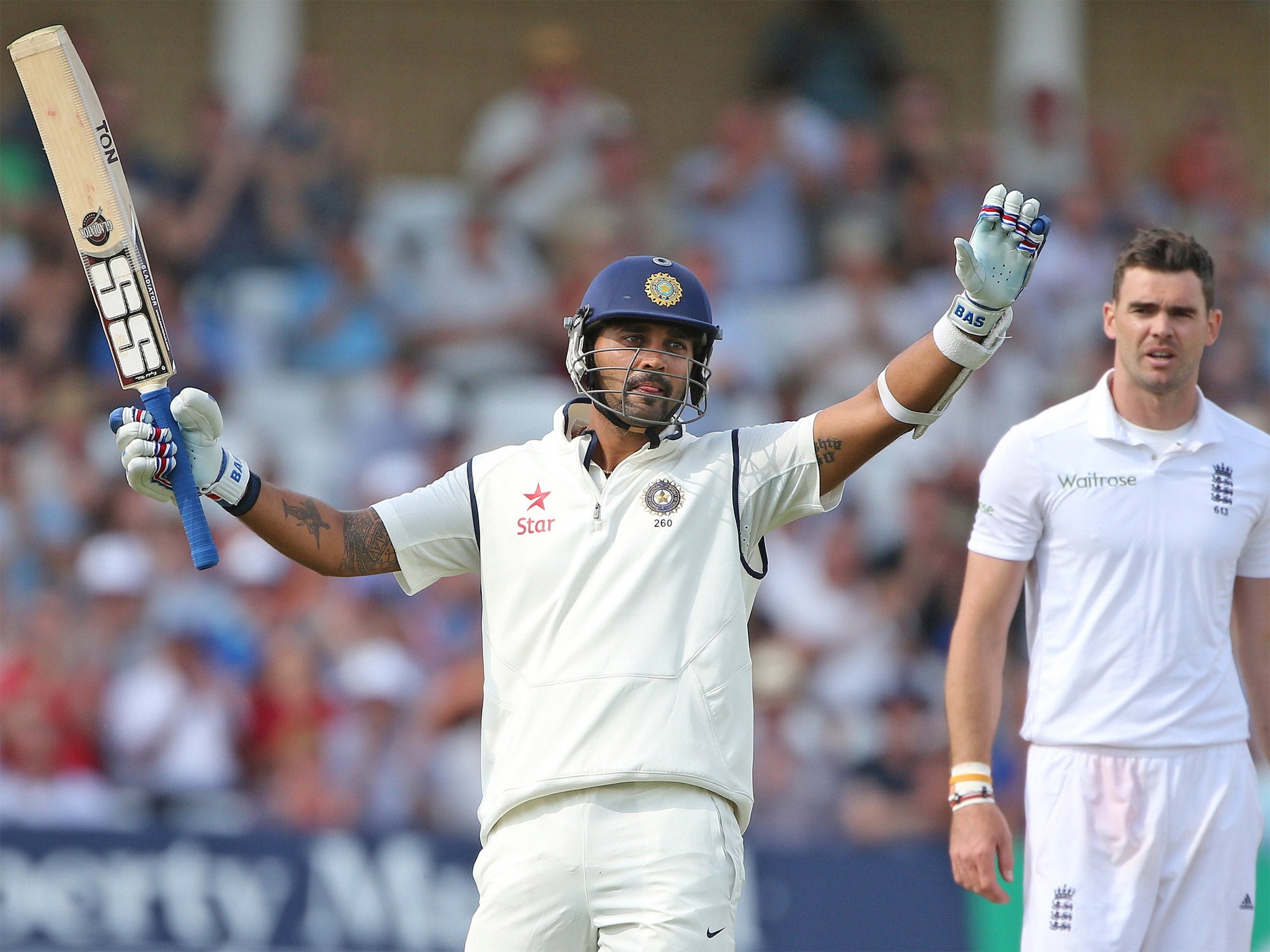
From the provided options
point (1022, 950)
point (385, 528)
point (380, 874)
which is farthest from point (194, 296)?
point (1022, 950)

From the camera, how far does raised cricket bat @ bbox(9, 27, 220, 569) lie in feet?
13.7

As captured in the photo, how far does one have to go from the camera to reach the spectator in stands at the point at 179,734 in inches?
A: 326

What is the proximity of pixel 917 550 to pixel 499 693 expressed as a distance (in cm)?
520

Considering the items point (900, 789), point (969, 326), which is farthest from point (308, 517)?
point (900, 789)

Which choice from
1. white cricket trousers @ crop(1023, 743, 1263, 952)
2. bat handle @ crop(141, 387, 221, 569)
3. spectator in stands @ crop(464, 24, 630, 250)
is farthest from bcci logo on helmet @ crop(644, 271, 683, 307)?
spectator in stands @ crop(464, 24, 630, 250)

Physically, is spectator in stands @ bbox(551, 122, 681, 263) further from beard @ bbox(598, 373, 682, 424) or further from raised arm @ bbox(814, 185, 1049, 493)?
raised arm @ bbox(814, 185, 1049, 493)

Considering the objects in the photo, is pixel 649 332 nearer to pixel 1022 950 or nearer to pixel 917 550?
pixel 1022 950

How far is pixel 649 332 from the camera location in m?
4.10

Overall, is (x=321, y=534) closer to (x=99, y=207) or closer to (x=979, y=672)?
(x=99, y=207)

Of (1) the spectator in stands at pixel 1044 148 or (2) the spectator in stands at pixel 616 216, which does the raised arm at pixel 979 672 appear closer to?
(2) the spectator in stands at pixel 616 216

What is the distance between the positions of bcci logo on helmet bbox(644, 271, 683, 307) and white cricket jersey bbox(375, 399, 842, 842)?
13.4 inches

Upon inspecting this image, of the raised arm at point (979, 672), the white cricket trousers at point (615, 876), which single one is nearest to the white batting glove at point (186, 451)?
the white cricket trousers at point (615, 876)

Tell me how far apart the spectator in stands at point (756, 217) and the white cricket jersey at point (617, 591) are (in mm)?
6187

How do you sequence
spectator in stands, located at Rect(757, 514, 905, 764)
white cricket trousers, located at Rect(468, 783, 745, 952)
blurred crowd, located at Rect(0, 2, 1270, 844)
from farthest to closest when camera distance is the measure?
spectator in stands, located at Rect(757, 514, 905, 764) < blurred crowd, located at Rect(0, 2, 1270, 844) < white cricket trousers, located at Rect(468, 783, 745, 952)
